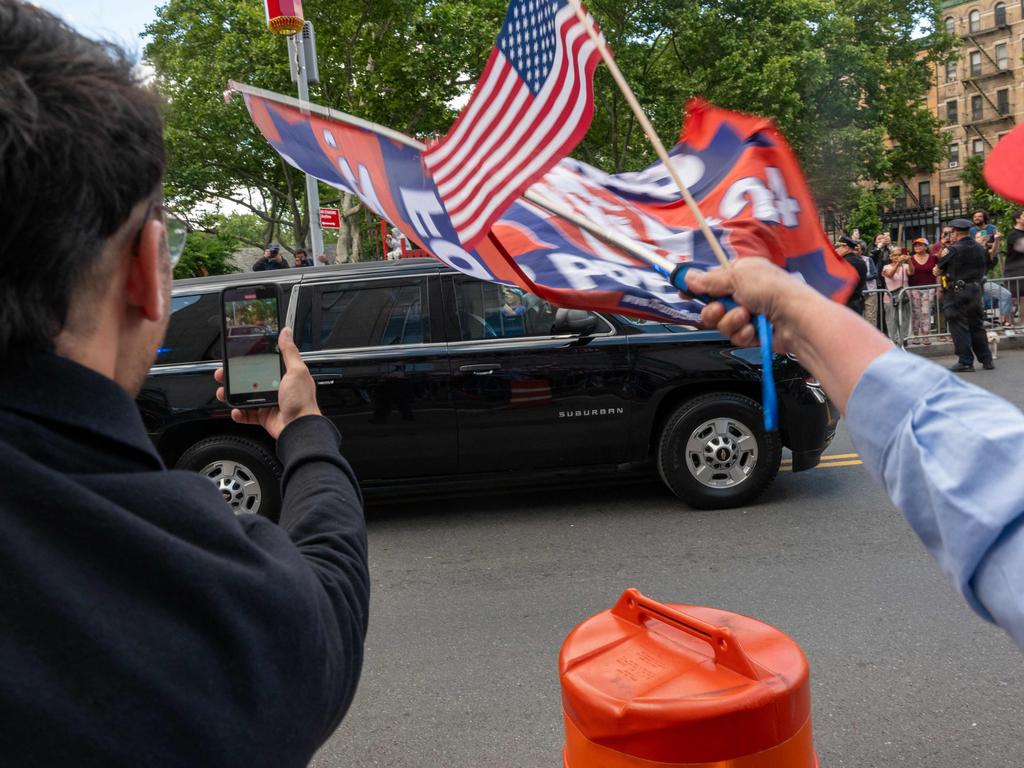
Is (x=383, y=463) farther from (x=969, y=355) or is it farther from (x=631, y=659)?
(x=969, y=355)

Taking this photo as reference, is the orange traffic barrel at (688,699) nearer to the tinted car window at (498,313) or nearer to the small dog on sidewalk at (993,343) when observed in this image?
the tinted car window at (498,313)

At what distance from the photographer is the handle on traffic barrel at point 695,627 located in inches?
74.7

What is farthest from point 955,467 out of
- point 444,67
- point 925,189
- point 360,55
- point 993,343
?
point 925,189

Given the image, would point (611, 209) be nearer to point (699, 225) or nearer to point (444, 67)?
point (699, 225)

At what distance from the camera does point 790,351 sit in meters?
1.43

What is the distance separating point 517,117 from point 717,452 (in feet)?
14.0

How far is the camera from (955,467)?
98cm

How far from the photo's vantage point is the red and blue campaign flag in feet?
6.69

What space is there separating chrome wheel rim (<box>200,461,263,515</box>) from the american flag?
168 inches

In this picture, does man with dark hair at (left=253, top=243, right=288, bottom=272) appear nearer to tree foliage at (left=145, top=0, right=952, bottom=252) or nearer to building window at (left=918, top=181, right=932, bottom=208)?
tree foliage at (left=145, top=0, right=952, bottom=252)

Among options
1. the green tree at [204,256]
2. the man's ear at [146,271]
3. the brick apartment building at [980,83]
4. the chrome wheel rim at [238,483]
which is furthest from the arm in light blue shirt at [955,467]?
the brick apartment building at [980,83]

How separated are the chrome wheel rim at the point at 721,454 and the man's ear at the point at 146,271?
5.36 metres

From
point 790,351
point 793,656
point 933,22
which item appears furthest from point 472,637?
point 933,22

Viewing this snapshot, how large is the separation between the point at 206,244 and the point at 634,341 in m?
26.0
